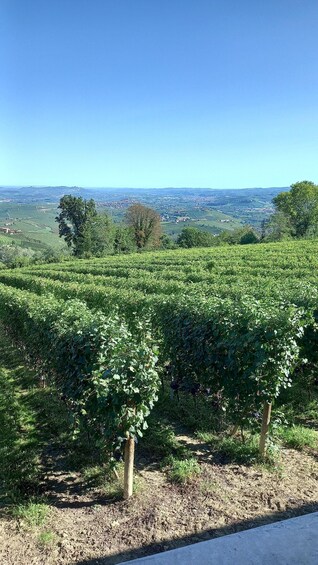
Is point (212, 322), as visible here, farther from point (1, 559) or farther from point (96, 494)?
point (1, 559)

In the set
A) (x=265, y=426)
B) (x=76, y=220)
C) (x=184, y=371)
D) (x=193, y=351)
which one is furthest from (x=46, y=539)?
(x=76, y=220)

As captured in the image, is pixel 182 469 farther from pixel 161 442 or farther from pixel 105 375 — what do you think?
pixel 105 375

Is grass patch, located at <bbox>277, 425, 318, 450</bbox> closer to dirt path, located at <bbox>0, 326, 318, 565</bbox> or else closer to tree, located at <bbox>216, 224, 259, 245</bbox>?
dirt path, located at <bbox>0, 326, 318, 565</bbox>

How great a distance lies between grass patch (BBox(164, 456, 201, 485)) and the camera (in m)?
5.70

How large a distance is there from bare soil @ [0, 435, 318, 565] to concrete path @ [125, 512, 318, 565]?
2.42 ft

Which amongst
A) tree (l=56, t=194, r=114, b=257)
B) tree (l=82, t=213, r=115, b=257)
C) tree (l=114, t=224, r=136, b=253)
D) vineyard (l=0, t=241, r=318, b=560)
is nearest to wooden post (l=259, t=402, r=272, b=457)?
vineyard (l=0, t=241, r=318, b=560)

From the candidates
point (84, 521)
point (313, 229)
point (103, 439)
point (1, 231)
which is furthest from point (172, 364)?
point (1, 231)

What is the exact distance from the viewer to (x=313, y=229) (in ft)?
228

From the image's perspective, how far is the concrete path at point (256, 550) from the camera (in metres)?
3.57

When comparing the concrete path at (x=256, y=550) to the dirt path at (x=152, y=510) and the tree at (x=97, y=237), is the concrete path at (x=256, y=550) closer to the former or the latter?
the dirt path at (x=152, y=510)

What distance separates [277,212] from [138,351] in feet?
240

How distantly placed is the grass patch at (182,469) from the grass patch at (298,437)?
1603mm

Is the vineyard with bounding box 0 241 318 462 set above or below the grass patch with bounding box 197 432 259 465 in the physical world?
above

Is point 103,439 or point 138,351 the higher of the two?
point 138,351
